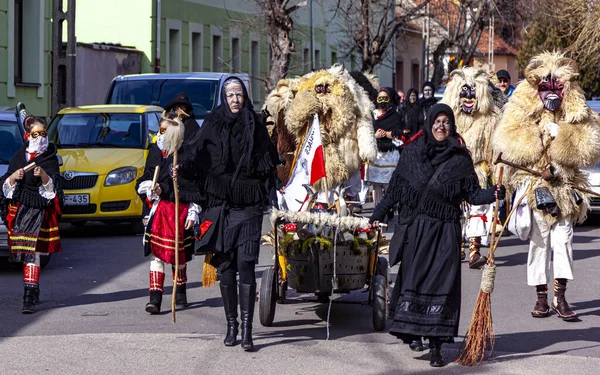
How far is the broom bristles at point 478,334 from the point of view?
803 centimetres

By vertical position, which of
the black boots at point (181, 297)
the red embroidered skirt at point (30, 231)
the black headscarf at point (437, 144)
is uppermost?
the black headscarf at point (437, 144)

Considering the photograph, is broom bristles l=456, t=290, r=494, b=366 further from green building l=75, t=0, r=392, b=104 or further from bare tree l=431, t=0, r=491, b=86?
bare tree l=431, t=0, r=491, b=86

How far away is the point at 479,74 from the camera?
14094mm

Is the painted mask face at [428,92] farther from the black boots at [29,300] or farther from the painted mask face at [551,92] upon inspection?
the black boots at [29,300]

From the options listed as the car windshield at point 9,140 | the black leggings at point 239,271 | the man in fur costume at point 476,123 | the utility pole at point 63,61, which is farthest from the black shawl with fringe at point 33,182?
the utility pole at point 63,61

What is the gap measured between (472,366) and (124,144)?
9841mm

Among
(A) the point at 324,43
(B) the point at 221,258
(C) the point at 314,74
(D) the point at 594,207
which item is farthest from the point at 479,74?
(A) the point at 324,43

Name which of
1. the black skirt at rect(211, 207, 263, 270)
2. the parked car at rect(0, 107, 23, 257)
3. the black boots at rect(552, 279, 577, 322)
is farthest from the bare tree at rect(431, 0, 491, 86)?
the black skirt at rect(211, 207, 263, 270)

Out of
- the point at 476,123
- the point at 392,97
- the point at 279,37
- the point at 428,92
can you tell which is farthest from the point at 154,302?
the point at 279,37

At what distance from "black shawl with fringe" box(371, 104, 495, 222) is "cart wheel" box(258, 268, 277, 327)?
4.39 ft

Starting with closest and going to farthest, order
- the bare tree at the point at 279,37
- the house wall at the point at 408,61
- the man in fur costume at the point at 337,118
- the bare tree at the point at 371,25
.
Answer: the man in fur costume at the point at 337,118, the bare tree at the point at 279,37, the bare tree at the point at 371,25, the house wall at the point at 408,61

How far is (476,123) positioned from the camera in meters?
13.8

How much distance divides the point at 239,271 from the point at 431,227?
144 cm

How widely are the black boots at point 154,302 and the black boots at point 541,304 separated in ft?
10.2
